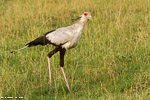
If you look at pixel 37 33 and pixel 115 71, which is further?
pixel 37 33

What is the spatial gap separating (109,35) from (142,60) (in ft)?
4.44

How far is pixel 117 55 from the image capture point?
5.52 m

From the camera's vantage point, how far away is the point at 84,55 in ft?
18.9

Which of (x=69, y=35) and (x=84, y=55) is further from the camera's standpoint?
(x=84, y=55)

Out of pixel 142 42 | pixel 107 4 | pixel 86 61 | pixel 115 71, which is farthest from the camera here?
pixel 107 4

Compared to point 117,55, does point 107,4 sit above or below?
above

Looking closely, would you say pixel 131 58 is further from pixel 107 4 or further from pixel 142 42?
pixel 107 4

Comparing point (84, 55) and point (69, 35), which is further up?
point (69, 35)

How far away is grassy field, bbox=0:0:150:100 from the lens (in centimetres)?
431

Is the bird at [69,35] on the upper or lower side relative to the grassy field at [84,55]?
upper

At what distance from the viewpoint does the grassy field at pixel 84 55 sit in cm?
431

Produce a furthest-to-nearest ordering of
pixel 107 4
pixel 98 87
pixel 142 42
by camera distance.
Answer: pixel 107 4, pixel 142 42, pixel 98 87

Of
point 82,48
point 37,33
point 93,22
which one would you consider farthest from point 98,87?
point 93,22

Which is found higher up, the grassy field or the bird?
the bird
